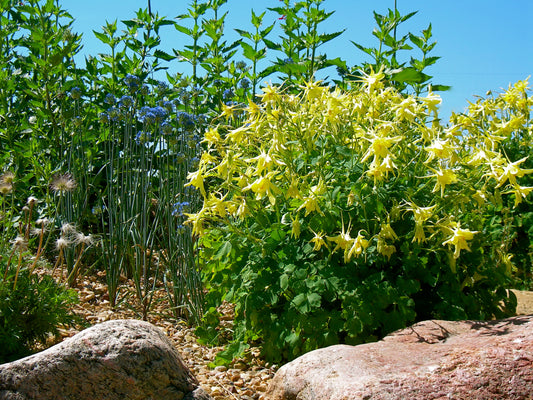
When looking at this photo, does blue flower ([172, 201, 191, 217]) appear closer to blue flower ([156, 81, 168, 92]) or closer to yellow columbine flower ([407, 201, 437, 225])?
blue flower ([156, 81, 168, 92])

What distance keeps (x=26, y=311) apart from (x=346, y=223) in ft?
5.11

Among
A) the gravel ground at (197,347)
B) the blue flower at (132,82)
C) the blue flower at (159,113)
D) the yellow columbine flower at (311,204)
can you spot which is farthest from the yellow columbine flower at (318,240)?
the blue flower at (132,82)

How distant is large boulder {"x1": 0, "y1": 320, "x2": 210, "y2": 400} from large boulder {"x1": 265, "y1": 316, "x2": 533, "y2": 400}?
0.51 metres

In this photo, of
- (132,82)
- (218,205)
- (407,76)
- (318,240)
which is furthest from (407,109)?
(132,82)

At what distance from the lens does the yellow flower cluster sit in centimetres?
268

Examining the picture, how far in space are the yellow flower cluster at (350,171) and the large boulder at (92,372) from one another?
80cm

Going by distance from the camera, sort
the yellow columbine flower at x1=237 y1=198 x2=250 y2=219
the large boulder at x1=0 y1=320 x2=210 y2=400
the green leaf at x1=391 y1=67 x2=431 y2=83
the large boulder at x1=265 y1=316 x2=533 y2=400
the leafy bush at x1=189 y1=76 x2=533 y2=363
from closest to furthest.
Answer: the large boulder at x1=265 y1=316 x2=533 y2=400, the large boulder at x1=0 y1=320 x2=210 y2=400, the leafy bush at x1=189 y1=76 x2=533 y2=363, the yellow columbine flower at x1=237 y1=198 x2=250 y2=219, the green leaf at x1=391 y1=67 x2=431 y2=83

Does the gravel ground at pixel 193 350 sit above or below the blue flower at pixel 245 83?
below

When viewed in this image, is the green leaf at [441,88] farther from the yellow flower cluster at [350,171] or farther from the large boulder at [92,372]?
the large boulder at [92,372]

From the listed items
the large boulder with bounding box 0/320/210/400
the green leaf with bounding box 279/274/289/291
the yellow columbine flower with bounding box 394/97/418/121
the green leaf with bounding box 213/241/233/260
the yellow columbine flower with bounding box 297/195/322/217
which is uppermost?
the yellow columbine flower with bounding box 394/97/418/121

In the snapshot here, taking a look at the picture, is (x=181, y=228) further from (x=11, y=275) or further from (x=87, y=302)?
(x=11, y=275)

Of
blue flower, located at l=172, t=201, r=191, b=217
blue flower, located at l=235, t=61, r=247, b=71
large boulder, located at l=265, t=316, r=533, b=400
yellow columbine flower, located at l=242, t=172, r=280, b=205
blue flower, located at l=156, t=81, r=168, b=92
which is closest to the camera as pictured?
large boulder, located at l=265, t=316, r=533, b=400

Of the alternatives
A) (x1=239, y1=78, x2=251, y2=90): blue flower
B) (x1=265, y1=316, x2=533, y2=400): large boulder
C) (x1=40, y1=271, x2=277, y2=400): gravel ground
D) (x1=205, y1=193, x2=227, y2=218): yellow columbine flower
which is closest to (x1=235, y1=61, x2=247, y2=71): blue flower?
(x1=239, y1=78, x2=251, y2=90): blue flower

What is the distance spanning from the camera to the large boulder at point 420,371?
2104mm
